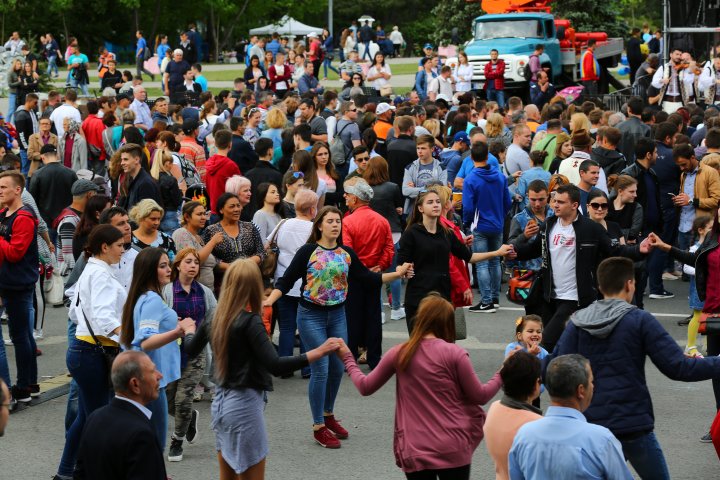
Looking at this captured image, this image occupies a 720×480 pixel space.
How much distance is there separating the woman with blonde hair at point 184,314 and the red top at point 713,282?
3722 mm

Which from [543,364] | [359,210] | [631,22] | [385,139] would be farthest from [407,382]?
[631,22]

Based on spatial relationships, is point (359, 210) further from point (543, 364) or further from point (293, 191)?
point (543, 364)

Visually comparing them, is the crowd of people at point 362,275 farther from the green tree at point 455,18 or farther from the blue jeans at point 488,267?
the green tree at point 455,18

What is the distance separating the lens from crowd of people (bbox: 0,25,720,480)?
6.45 meters

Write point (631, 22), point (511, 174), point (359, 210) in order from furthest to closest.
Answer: point (631, 22) → point (511, 174) → point (359, 210)

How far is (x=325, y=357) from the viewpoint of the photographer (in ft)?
29.7

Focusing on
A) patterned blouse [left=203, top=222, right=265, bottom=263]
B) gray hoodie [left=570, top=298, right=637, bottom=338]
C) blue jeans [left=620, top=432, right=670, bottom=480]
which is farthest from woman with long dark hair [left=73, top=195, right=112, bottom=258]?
blue jeans [left=620, top=432, right=670, bottom=480]

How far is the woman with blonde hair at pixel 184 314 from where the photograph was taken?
28.9 ft

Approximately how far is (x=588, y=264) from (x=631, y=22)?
66248 mm

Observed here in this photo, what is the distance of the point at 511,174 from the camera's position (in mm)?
14734

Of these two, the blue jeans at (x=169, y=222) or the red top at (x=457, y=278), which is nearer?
the red top at (x=457, y=278)

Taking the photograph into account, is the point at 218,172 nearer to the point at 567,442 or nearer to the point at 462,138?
the point at 462,138

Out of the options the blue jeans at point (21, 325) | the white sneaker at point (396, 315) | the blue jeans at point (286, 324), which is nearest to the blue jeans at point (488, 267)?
the white sneaker at point (396, 315)

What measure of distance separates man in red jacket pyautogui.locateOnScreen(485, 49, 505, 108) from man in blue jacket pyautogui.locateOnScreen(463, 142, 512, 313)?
14.2 m
